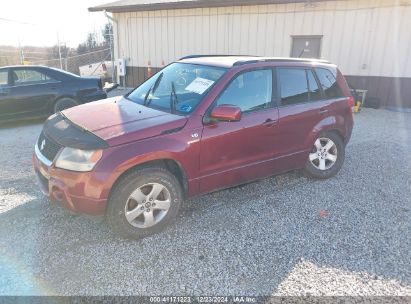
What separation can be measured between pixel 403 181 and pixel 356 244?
2051 mm

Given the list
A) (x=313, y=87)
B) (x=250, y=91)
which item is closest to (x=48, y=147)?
(x=250, y=91)

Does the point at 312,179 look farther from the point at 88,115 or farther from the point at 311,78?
the point at 88,115

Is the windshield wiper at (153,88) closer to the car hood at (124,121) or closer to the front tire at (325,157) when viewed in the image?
the car hood at (124,121)

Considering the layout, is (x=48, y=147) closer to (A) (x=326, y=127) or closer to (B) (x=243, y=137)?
(B) (x=243, y=137)

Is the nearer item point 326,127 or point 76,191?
point 76,191

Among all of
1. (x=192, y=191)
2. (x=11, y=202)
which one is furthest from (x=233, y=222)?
(x=11, y=202)

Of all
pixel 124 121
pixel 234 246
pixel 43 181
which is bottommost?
pixel 234 246

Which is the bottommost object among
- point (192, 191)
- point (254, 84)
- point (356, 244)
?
point (356, 244)

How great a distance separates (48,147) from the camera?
316 cm

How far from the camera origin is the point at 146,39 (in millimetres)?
12445

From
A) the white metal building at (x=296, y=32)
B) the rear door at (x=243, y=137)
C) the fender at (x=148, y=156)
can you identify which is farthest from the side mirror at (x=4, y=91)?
the white metal building at (x=296, y=32)

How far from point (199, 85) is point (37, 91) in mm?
5189

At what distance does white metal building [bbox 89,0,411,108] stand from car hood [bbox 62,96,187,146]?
7928 millimetres

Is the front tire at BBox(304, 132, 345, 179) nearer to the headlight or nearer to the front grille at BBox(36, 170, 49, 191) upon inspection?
the headlight
